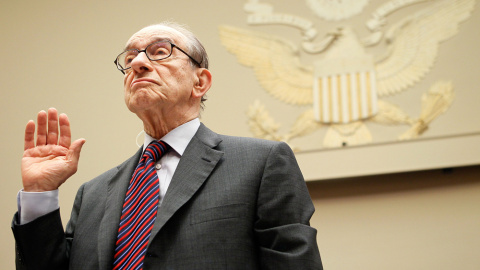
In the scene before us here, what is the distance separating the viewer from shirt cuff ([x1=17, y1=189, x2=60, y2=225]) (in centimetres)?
171

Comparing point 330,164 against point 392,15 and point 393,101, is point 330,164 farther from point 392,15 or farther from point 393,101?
point 392,15

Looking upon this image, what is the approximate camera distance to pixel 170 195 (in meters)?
1.61

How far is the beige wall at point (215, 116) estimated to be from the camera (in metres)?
3.62

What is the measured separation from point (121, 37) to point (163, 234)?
3530 mm

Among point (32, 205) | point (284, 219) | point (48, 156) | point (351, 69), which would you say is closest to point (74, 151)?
point (48, 156)

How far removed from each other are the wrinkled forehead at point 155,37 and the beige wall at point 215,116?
2.17 meters

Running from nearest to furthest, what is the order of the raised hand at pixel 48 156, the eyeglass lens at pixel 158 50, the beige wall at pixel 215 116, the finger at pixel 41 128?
the raised hand at pixel 48 156
the finger at pixel 41 128
the eyeglass lens at pixel 158 50
the beige wall at pixel 215 116

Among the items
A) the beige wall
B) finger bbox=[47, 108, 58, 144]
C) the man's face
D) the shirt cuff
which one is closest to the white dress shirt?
the shirt cuff

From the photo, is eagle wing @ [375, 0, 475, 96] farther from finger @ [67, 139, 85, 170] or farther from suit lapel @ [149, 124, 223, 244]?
finger @ [67, 139, 85, 170]

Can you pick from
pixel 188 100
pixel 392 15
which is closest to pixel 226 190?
pixel 188 100

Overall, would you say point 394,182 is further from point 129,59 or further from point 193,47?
point 129,59

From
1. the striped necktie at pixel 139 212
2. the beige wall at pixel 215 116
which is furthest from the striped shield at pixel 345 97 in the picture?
the striped necktie at pixel 139 212

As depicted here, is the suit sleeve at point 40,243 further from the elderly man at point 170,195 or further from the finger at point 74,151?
the finger at point 74,151

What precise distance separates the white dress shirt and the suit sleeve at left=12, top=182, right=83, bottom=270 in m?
0.03
